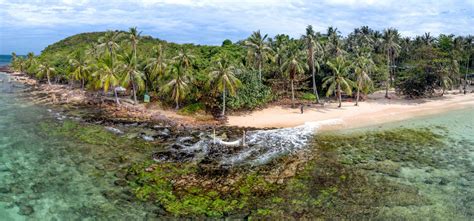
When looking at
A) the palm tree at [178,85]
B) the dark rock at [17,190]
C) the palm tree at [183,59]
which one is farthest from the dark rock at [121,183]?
the palm tree at [183,59]

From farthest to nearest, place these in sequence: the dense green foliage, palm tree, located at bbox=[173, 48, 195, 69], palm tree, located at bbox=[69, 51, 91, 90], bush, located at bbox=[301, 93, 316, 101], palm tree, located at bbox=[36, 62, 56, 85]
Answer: palm tree, located at bbox=[36, 62, 56, 85] → palm tree, located at bbox=[69, 51, 91, 90] → bush, located at bbox=[301, 93, 316, 101] → palm tree, located at bbox=[173, 48, 195, 69] → the dense green foliage

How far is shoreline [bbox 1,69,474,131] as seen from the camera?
45938 mm

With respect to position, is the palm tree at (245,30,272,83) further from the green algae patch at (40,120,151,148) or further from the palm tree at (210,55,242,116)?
the green algae patch at (40,120,151,148)

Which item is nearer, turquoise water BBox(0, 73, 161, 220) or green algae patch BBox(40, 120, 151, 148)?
turquoise water BBox(0, 73, 161, 220)

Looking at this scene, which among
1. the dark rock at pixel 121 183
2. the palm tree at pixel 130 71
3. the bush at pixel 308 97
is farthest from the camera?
the bush at pixel 308 97

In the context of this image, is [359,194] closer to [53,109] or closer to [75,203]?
[75,203]

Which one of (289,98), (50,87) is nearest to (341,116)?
(289,98)

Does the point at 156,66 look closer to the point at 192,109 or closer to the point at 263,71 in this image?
the point at 192,109

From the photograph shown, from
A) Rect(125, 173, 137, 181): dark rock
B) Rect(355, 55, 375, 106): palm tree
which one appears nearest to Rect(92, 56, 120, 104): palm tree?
Rect(125, 173, 137, 181): dark rock

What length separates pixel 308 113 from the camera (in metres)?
51.0

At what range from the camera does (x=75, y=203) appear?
→ 2320 cm

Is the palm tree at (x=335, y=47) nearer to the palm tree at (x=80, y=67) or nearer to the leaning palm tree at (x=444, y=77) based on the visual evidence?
the leaning palm tree at (x=444, y=77)

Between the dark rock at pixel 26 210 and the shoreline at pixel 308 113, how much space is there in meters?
22.9

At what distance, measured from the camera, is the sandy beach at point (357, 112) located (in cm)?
4634
